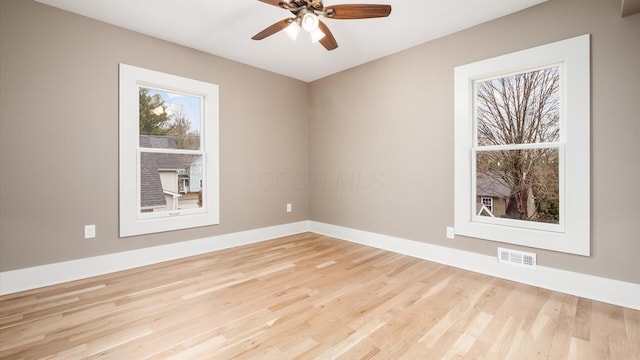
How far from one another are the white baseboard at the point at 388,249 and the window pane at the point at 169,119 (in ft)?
4.08

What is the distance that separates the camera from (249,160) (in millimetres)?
4059

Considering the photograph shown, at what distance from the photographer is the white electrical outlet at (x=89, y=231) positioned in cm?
275

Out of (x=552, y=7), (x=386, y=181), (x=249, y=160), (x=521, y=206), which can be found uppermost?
(x=552, y=7)

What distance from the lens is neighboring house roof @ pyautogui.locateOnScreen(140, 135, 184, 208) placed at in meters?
3.19

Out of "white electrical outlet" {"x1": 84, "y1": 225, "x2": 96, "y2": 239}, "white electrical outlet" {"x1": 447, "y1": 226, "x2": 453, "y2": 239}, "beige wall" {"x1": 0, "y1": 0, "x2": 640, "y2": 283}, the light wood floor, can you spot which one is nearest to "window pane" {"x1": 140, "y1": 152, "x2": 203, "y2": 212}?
"beige wall" {"x1": 0, "y1": 0, "x2": 640, "y2": 283}

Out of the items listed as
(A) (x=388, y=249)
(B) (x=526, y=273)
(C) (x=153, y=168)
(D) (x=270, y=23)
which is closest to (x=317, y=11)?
(D) (x=270, y=23)

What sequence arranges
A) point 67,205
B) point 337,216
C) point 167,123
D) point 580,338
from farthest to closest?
point 337,216 < point 167,123 < point 67,205 < point 580,338

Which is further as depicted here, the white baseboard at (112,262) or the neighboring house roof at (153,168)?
the neighboring house roof at (153,168)

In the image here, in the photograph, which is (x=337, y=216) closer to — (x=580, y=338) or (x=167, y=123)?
(x=167, y=123)

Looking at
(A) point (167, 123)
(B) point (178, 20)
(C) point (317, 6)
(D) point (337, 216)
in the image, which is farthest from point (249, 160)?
(C) point (317, 6)

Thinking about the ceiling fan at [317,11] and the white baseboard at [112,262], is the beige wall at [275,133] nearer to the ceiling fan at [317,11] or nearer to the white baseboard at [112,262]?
the white baseboard at [112,262]

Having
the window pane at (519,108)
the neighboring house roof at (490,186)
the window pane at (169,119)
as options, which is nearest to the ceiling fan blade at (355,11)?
the window pane at (519,108)

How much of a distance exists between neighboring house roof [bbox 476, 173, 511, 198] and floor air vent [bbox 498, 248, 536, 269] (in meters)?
0.56

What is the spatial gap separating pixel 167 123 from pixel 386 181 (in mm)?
2870
